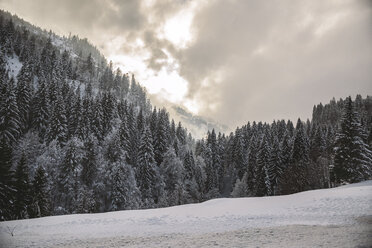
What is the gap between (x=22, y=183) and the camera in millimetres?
27453

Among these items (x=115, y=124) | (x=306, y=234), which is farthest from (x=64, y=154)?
(x=306, y=234)

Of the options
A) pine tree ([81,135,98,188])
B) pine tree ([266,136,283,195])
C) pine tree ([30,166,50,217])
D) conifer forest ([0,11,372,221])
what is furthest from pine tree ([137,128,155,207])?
pine tree ([266,136,283,195])

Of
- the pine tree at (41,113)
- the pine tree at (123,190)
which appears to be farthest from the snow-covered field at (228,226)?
the pine tree at (41,113)

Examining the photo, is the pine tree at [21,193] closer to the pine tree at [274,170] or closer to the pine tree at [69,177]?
the pine tree at [69,177]

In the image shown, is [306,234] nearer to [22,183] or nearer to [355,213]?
[355,213]

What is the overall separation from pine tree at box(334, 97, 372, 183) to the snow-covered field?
46.8 ft

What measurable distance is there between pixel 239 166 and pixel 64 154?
64.4m

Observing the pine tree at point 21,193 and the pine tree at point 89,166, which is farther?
the pine tree at point 89,166

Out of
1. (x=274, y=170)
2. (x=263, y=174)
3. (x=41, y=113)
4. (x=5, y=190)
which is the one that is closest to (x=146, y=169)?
(x=263, y=174)

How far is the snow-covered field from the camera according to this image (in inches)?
393

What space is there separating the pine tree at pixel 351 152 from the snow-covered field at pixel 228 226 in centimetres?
1426

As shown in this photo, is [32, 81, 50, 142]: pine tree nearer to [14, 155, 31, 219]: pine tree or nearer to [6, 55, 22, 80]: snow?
[14, 155, 31, 219]: pine tree

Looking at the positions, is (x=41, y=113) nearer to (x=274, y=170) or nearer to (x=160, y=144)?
(x=160, y=144)

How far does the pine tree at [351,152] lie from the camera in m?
30.5
